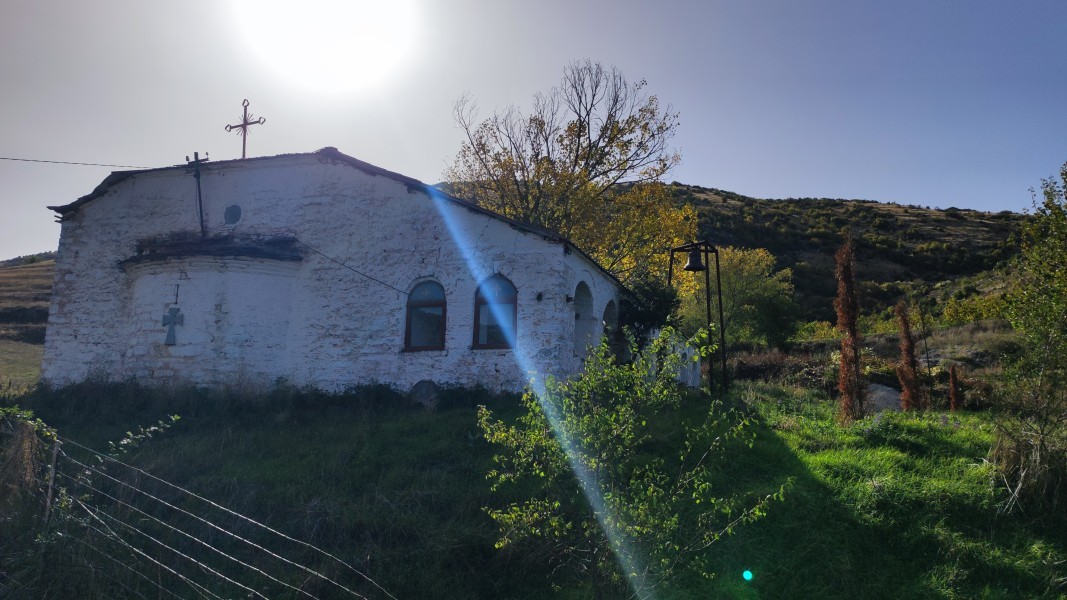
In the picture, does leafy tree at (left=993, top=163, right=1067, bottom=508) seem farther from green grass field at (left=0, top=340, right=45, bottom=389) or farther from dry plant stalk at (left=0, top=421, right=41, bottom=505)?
green grass field at (left=0, top=340, right=45, bottom=389)

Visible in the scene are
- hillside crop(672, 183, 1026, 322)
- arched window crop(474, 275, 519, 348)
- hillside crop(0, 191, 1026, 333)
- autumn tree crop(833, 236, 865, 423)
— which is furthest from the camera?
hillside crop(672, 183, 1026, 322)

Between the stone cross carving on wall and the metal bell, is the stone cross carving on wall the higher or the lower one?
the lower one

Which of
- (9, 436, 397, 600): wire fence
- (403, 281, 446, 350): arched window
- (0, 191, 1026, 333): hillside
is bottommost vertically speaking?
(9, 436, 397, 600): wire fence

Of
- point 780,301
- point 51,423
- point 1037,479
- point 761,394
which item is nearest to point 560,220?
point 761,394

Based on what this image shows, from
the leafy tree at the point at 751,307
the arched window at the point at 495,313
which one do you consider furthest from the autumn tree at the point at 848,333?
the leafy tree at the point at 751,307

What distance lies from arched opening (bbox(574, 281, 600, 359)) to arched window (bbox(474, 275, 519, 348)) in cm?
203

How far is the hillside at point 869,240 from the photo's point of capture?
46719 millimetres

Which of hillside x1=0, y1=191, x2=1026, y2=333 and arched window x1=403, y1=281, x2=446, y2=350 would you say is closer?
arched window x1=403, y1=281, x2=446, y2=350

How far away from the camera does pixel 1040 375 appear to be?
10.9 metres

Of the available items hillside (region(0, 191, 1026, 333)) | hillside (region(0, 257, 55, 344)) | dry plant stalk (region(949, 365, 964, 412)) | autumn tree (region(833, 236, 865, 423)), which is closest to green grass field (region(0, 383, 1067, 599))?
autumn tree (region(833, 236, 865, 423))

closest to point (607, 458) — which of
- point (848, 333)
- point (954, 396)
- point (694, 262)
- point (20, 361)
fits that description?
point (848, 333)

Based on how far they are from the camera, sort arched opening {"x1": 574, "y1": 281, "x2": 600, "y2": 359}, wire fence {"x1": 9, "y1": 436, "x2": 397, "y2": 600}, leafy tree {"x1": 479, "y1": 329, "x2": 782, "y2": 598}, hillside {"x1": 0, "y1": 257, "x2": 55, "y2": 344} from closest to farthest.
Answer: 1. leafy tree {"x1": 479, "y1": 329, "x2": 782, "y2": 598}
2. wire fence {"x1": 9, "y1": 436, "x2": 397, "y2": 600}
3. arched opening {"x1": 574, "y1": 281, "x2": 600, "y2": 359}
4. hillside {"x1": 0, "y1": 257, "x2": 55, "y2": 344}

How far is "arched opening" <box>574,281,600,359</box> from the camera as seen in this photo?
16641mm

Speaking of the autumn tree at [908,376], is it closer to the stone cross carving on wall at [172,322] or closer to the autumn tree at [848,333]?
the autumn tree at [848,333]
